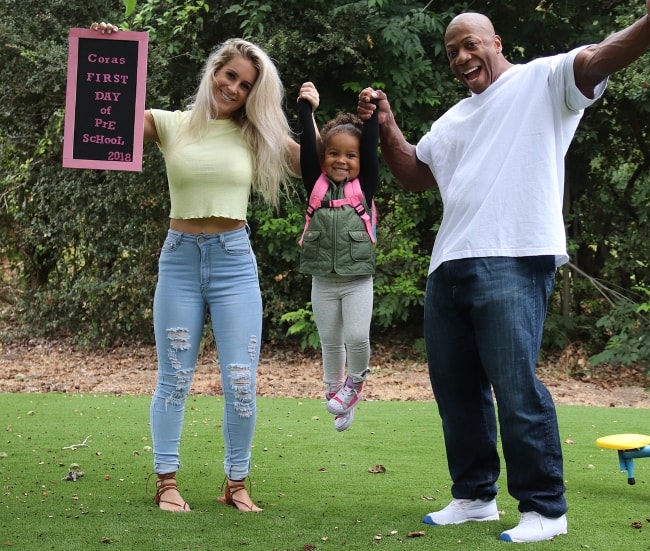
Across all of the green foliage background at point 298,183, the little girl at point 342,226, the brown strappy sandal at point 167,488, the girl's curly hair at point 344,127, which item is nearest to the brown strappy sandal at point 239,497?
the brown strappy sandal at point 167,488

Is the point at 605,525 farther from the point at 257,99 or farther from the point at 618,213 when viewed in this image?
the point at 618,213

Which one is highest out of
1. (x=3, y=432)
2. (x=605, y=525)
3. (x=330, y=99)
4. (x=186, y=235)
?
(x=330, y=99)

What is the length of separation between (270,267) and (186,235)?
6290 mm

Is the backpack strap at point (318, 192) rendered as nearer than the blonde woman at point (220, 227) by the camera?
No

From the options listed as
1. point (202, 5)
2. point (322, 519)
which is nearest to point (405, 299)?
point (202, 5)

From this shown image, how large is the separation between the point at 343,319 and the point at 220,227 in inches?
28.2

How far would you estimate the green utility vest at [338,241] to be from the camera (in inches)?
149

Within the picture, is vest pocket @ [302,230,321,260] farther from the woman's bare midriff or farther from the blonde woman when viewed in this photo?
the woman's bare midriff

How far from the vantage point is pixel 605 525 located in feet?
11.7

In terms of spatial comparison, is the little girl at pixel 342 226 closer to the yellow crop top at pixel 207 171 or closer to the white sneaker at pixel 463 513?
the yellow crop top at pixel 207 171

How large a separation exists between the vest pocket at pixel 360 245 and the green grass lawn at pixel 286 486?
3.52 feet

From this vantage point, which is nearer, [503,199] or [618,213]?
[503,199]

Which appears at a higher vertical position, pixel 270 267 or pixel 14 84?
pixel 14 84

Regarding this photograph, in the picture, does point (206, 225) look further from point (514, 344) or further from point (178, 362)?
point (514, 344)
